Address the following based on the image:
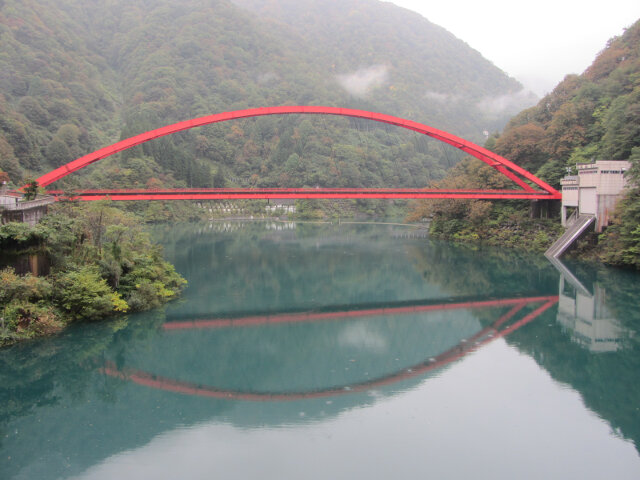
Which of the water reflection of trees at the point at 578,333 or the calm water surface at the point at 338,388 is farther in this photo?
the water reflection of trees at the point at 578,333

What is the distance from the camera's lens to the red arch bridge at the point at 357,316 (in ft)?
27.9

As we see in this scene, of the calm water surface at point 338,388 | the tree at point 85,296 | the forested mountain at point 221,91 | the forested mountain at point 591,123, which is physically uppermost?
the forested mountain at point 221,91

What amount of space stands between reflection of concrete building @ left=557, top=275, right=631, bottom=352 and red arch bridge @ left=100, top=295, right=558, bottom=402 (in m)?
0.55

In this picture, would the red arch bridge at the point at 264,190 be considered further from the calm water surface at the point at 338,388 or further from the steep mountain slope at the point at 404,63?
the steep mountain slope at the point at 404,63

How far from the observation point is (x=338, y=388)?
28.3 ft

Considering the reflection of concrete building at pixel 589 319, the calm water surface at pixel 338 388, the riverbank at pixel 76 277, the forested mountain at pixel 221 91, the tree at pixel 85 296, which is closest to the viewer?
the calm water surface at pixel 338 388

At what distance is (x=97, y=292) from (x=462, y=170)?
29.6m

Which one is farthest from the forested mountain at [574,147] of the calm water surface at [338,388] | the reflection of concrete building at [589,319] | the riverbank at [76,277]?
the riverbank at [76,277]

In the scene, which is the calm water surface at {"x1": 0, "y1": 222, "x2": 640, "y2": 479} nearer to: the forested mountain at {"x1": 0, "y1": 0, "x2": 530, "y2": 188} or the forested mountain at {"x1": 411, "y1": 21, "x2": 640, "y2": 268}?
the forested mountain at {"x1": 411, "y1": 21, "x2": 640, "y2": 268}

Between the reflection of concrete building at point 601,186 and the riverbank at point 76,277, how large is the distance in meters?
17.3

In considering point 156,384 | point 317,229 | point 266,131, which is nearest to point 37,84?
point 266,131

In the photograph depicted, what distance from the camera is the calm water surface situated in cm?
648

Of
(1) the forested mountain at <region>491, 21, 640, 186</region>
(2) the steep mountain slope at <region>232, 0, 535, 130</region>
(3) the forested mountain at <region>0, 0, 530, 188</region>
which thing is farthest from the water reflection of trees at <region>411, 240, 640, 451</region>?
(2) the steep mountain slope at <region>232, 0, 535, 130</region>

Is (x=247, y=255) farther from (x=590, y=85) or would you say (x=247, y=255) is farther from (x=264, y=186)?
(x=264, y=186)
